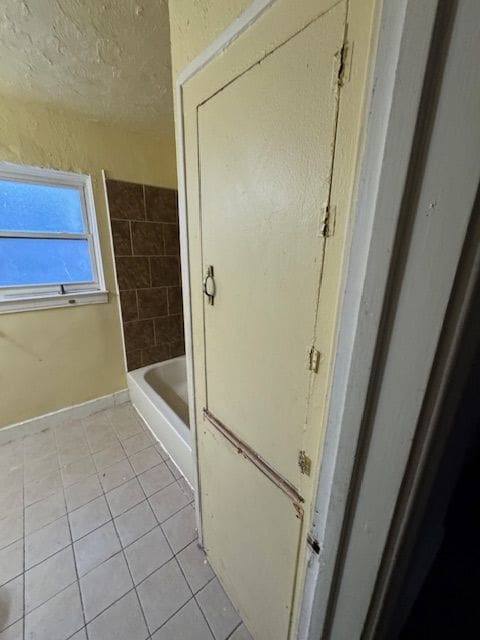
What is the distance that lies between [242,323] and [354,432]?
40 cm

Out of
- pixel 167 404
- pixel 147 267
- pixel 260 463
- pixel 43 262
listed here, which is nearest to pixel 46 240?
pixel 43 262

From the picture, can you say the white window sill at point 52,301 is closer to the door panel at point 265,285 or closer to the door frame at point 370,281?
the door panel at point 265,285

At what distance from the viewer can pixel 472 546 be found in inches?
44.6

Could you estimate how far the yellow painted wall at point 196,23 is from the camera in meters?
0.59

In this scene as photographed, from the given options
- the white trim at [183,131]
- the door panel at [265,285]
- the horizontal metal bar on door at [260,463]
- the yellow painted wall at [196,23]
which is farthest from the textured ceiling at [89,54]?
the horizontal metal bar on door at [260,463]

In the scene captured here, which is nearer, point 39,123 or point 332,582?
point 332,582

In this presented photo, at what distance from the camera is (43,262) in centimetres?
184

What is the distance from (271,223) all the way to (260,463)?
2.09 ft

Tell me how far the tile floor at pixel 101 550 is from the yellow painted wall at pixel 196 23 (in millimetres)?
1865

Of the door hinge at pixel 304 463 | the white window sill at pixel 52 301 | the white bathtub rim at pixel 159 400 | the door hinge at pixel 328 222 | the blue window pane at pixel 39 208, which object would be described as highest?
the blue window pane at pixel 39 208

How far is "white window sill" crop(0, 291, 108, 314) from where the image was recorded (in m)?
1.71

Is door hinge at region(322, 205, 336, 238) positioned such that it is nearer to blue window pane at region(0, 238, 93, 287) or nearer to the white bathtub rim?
the white bathtub rim

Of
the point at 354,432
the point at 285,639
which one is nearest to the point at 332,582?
the point at 354,432

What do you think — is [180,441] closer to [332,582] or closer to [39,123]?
[332,582]
